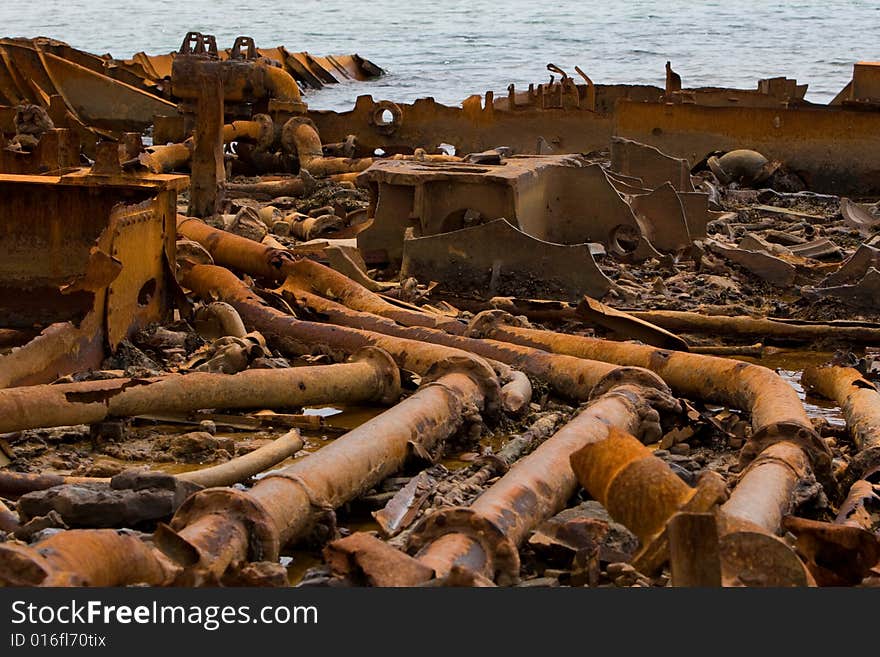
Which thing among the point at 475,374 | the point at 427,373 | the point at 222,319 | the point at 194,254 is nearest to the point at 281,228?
the point at 194,254

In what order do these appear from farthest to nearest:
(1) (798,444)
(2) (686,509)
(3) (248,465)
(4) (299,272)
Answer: (4) (299,272), (1) (798,444), (3) (248,465), (2) (686,509)

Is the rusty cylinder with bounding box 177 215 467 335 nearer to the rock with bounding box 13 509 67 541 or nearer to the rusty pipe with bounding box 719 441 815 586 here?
the rusty pipe with bounding box 719 441 815 586

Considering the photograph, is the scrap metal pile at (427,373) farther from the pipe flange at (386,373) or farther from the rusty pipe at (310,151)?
the rusty pipe at (310,151)

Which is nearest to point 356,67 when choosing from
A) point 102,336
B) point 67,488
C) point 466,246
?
point 466,246

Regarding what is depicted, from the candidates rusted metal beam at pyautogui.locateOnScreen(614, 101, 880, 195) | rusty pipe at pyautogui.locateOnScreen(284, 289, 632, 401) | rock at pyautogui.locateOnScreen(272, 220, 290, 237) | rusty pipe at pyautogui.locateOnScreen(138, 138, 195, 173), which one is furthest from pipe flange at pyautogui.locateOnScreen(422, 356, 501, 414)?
rusted metal beam at pyautogui.locateOnScreen(614, 101, 880, 195)

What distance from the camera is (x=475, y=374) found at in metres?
8.00

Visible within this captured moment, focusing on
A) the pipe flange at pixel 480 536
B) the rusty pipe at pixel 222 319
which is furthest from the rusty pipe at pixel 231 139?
the pipe flange at pixel 480 536

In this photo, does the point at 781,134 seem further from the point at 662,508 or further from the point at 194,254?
the point at 662,508

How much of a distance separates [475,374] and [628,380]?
865mm

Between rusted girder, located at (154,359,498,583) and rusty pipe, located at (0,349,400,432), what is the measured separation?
0.49m

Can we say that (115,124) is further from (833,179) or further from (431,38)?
(431,38)

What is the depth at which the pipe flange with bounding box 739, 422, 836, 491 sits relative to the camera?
6.70 m

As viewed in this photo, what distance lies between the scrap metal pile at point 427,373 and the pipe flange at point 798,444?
0.04 feet

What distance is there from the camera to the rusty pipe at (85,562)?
13.6ft
